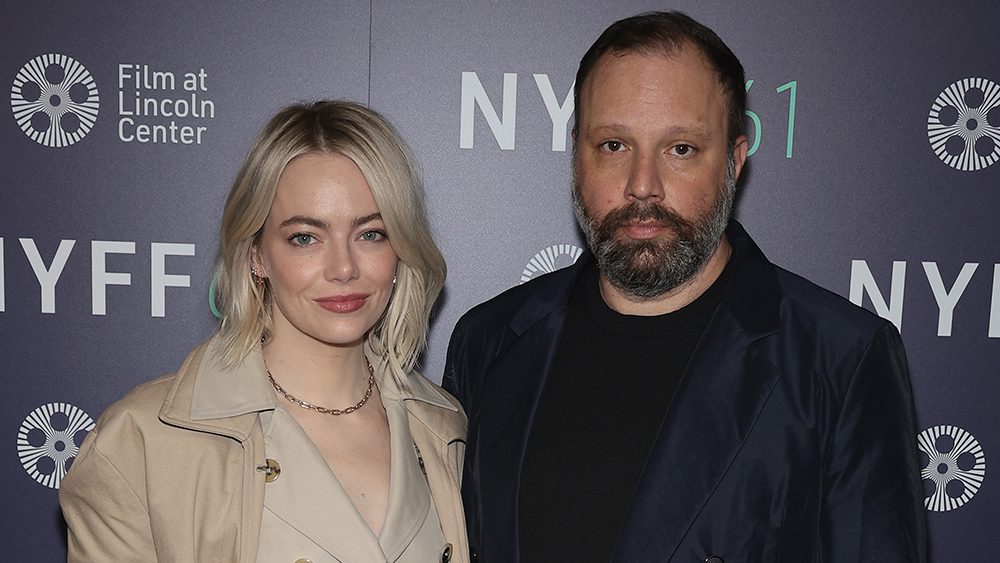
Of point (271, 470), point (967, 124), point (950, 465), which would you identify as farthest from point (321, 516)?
point (967, 124)

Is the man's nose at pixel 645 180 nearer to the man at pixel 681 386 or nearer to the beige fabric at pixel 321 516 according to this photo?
the man at pixel 681 386

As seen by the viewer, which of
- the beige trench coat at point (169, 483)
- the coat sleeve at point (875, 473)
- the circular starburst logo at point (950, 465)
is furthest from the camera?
the circular starburst logo at point (950, 465)

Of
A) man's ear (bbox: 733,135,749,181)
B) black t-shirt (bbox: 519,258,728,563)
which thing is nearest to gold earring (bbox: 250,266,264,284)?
black t-shirt (bbox: 519,258,728,563)

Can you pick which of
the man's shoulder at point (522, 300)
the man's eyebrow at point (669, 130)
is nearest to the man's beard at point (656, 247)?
the man's eyebrow at point (669, 130)

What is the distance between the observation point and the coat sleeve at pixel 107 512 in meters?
1.93

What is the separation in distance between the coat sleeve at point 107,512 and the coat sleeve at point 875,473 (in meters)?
1.40

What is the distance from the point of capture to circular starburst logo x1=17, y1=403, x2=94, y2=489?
2.92 m

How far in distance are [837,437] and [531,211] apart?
1.27 metres

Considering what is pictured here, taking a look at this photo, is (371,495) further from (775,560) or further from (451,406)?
(775,560)

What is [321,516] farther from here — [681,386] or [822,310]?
[822,310]

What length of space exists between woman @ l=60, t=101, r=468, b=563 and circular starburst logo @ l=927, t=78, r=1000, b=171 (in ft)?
5.28

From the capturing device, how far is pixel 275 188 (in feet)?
6.75

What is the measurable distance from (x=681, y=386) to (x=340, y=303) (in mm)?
761

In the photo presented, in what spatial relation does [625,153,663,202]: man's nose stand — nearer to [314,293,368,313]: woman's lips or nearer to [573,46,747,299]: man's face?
[573,46,747,299]: man's face
